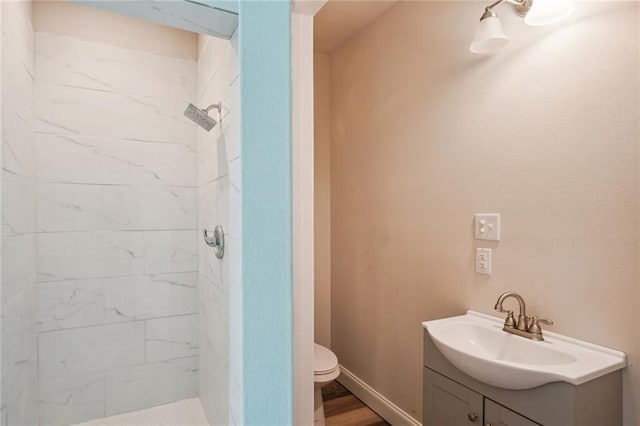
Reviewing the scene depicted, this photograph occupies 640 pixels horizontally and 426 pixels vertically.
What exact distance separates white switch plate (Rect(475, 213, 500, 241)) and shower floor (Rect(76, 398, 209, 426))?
153cm

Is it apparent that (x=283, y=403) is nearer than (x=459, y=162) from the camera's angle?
Yes

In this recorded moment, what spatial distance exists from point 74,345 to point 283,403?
175cm

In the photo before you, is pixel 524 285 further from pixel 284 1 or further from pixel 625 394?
pixel 284 1

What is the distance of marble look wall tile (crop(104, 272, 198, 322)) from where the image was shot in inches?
67.6

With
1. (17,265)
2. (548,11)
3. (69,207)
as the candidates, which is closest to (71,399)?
(17,265)

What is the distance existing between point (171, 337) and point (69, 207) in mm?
804

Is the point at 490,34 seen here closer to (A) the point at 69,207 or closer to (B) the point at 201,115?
→ (B) the point at 201,115

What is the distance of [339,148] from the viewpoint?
2473mm

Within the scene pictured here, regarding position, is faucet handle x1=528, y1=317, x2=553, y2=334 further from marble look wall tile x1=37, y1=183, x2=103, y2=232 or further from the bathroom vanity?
marble look wall tile x1=37, y1=183, x2=103, y2=232

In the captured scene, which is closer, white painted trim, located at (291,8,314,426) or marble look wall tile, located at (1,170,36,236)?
white painted trim, located at (291,8,314,426)

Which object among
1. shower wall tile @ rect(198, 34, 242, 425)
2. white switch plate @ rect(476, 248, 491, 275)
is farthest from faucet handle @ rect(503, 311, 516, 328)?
shower wall tile @ rect(198, 34, 242, 425)

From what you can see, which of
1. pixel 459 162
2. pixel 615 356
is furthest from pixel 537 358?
pixel 459 162

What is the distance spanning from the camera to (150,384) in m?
1.79

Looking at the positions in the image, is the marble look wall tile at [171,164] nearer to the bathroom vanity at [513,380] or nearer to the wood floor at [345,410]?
the bathroom vanity at [513,380]
